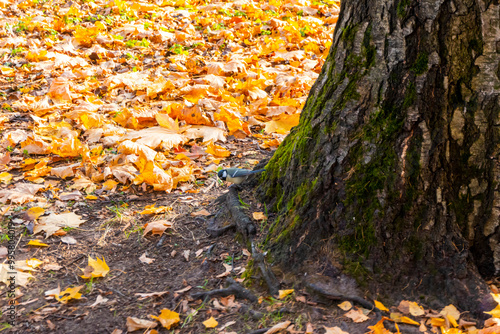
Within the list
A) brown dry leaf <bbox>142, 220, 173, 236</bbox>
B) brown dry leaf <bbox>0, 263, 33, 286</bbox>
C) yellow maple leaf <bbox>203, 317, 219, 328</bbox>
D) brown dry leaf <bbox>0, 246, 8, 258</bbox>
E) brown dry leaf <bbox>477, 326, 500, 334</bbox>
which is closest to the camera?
brown dry leaf <bbox>477, 326, 500, 334</bbox>

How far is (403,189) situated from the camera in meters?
1.93

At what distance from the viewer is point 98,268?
2.47m

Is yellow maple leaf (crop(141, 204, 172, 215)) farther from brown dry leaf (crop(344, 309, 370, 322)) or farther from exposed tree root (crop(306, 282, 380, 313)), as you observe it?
brown dry leaf (crop(344, 309, 370, 322))

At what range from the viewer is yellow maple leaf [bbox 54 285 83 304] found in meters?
2.26

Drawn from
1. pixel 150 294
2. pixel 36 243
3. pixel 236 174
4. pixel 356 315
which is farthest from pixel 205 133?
pixel 356 315

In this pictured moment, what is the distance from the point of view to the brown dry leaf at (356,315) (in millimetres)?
1851

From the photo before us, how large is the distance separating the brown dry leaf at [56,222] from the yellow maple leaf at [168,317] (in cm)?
124

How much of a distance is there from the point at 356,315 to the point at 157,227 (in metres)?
1.44

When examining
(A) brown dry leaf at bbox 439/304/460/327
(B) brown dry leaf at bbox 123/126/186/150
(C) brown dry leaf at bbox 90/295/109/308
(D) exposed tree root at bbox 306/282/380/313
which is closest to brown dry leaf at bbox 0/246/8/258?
(C) brown dry leaf at bbox 90/295/109/308

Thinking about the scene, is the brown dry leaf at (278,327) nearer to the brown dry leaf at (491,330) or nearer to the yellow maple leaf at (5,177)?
the brown dry leaf at (491,330)

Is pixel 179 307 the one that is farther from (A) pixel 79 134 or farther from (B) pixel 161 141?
(A) pixel 79 134

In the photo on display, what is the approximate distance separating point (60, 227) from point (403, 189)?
2.28m

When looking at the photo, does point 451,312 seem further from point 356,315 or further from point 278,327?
point 278,327

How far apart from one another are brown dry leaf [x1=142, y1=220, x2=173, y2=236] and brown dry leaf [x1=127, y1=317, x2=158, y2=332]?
2.54 ft
